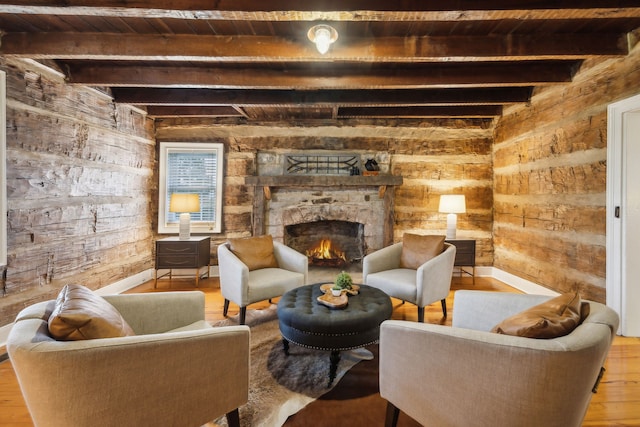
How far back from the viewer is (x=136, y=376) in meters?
1.19

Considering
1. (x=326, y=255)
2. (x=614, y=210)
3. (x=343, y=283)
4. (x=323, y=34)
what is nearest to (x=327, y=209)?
(x=326, y=255)

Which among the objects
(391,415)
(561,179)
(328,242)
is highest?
(561,179)

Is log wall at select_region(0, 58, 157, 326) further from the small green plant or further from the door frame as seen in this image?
the door frame

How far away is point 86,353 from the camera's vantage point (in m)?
1.12

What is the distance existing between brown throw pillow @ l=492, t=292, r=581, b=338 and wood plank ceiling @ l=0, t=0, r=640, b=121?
1849mm

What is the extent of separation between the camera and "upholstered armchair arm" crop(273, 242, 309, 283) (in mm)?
3240

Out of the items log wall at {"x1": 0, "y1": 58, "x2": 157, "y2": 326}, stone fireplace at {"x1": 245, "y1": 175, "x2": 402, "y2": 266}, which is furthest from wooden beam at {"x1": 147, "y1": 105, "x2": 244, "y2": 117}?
stone fireplace at {"x1": 245, "y1": 175, "x2": 402, "y2": 266}

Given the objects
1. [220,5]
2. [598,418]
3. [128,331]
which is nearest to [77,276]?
[128,331]

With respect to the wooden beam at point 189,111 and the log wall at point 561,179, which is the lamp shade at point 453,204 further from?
the wooden beam at point 189,111

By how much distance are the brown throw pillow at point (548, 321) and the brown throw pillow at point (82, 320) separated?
1.70 m

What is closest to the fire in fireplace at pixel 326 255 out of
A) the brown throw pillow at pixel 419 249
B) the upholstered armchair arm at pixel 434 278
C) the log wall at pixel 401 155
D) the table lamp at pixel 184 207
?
the log wall at pixel 401 155

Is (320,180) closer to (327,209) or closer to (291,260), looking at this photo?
(327,209)

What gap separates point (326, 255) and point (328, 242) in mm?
226

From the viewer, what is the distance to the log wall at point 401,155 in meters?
4.73
